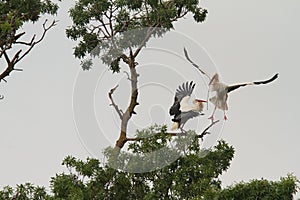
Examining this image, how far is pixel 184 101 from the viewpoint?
11.4 meters

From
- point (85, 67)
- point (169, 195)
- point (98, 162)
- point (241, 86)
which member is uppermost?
point (85, 67)

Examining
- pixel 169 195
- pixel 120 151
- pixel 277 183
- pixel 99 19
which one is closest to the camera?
pixel 277 183

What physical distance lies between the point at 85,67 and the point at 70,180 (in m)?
2.88

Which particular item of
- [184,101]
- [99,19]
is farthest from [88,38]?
[184,101]

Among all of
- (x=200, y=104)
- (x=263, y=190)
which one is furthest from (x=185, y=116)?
(x=263, y=190)

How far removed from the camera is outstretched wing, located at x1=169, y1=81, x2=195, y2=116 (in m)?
11.4

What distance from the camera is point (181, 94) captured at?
37.6ft

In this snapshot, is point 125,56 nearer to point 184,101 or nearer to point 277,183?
point 184,101

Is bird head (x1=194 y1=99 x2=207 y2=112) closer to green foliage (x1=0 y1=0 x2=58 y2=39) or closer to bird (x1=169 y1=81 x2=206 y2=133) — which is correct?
bird (x1=169 y1=81 x2=206 y2=133)

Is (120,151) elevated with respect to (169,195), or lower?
elevated

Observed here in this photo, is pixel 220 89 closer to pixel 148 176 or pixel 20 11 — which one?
pixel 148 176

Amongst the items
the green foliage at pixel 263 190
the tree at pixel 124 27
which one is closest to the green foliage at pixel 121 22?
the tree at pixel 124 27

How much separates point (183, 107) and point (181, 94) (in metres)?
0.25

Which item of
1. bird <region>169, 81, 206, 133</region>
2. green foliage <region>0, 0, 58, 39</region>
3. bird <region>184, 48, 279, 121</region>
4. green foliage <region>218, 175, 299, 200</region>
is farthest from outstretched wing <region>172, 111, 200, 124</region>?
green foliage <region>0, 0, 58, 39</region>
